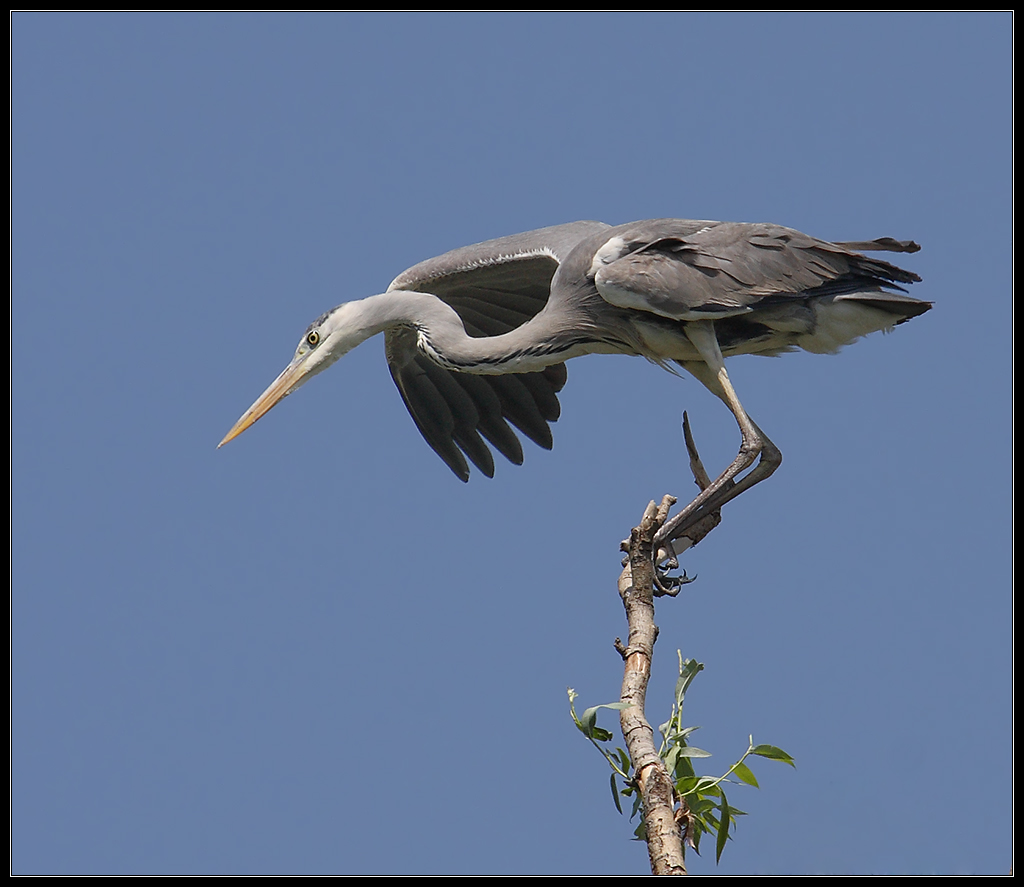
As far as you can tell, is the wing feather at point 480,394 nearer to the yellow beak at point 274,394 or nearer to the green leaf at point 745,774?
the yellow beak at point 274,394

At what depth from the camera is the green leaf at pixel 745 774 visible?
4.38m

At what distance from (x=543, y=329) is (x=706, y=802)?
3.15 m

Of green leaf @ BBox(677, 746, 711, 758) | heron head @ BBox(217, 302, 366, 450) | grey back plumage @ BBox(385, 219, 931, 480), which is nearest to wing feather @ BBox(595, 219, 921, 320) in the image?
grey back plumage @ BBox(385, 219, 931, 480)

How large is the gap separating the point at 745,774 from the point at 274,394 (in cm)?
381

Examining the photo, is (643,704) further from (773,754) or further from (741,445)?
(741,445)

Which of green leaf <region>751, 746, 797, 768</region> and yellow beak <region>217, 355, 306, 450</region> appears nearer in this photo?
green leaf <region>751, 746, 797, 768</region>

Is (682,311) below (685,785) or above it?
above

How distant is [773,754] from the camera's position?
14.4 ft

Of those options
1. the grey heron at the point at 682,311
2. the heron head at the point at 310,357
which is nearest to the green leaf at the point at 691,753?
the grey heron at the point at 682,311

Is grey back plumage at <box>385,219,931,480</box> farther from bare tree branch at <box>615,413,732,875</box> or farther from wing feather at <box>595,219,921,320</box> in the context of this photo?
bare tree branch at <box>615,413,732,875</box>

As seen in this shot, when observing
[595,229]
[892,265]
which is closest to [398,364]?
[595,229]

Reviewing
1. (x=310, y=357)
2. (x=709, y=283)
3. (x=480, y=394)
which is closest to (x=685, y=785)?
(x=709, y=283)

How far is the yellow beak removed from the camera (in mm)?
7195

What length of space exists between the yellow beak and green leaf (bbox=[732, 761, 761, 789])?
12.2ft
